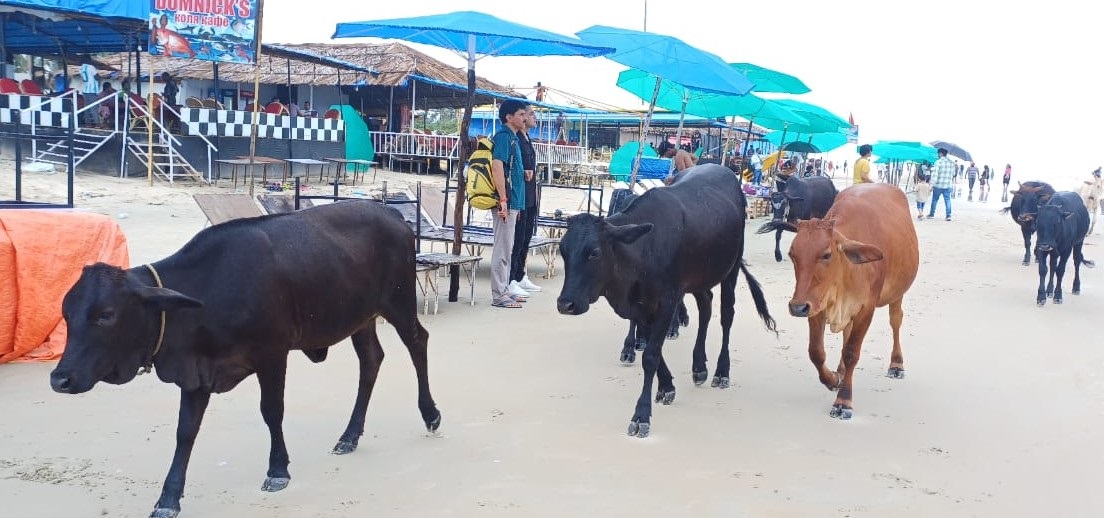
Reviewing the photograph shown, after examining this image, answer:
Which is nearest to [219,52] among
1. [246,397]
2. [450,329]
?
[450,329]

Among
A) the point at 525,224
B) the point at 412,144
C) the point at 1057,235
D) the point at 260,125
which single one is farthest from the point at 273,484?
the point at 412,144

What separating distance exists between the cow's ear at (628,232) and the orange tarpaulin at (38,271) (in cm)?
385

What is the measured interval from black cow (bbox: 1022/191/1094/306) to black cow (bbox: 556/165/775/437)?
18.6 ft

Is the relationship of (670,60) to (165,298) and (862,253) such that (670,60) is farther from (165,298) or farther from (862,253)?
(165,298)

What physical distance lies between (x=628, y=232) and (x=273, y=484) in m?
2.30

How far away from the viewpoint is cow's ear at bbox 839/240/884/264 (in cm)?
515

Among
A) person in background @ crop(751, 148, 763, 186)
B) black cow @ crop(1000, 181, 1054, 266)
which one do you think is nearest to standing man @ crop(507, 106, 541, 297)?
black cow @ crop(1000, 181, 1054, 266)

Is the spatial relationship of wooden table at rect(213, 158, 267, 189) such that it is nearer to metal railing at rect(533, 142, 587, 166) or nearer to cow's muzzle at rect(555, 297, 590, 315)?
metal railing at rect(533, 142, 587, 166)

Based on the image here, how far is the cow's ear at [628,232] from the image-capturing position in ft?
16.0

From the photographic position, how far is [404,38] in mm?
7980

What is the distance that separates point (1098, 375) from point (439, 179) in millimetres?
18935

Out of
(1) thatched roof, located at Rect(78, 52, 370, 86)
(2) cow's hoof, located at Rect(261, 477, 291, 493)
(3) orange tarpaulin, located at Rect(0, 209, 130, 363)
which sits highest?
(1) thatched roof, located at Rect(78, 52, 370, 86)

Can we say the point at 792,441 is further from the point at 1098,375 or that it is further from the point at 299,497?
the point at 1098,375

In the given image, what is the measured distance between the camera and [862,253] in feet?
16.9
